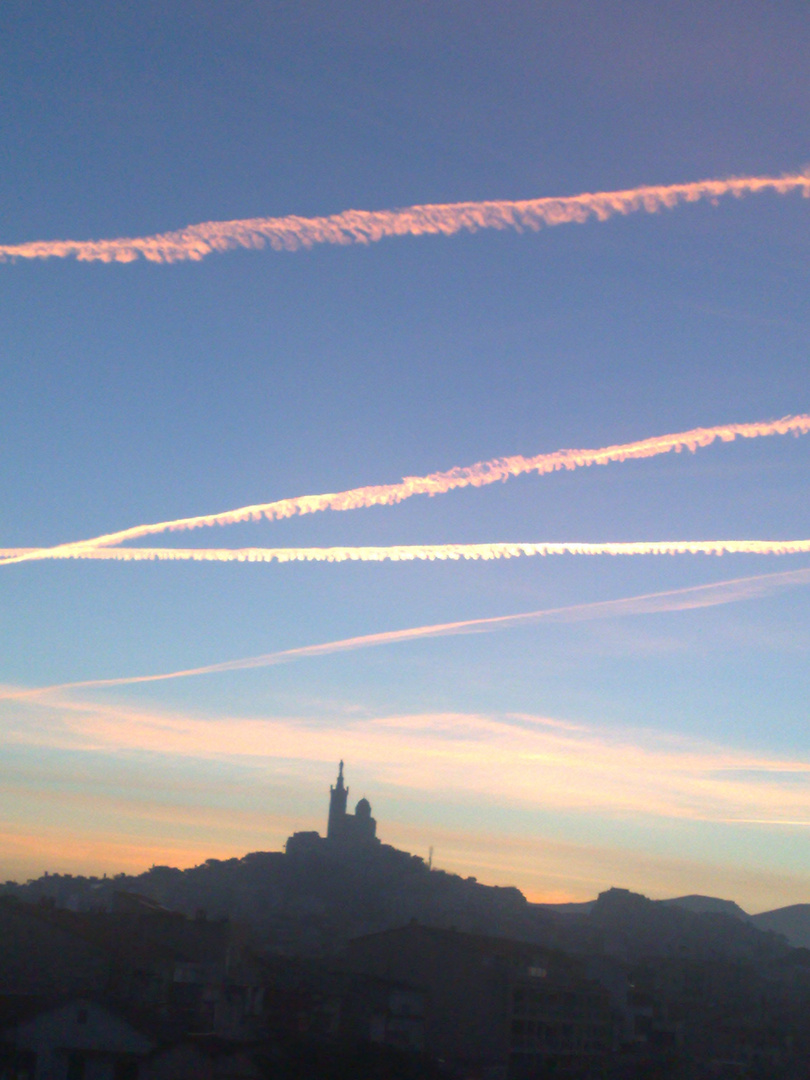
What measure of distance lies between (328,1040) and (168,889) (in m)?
145

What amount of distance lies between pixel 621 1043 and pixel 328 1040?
96.2 ft

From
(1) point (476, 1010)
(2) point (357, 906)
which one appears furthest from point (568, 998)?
(2) point (357, 906)

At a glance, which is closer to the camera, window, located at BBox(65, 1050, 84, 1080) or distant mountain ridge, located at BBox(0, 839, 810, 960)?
window, located at BBox(65, 1050, 84, 1080)

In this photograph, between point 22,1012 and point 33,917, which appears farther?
point 33,917

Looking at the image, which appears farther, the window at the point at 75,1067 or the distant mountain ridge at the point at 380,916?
the distant mountain ridge at the point at 380,916

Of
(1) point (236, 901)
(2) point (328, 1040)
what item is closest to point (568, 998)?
(2) point (328, 1040)

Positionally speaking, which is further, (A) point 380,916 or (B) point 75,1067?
(A) point 380,916

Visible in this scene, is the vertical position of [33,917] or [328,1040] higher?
[33,917]

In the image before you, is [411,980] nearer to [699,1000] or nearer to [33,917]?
[33,917]

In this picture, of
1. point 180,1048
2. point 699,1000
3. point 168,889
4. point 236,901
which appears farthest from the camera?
point 168,889

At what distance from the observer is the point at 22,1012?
45219 millimetres

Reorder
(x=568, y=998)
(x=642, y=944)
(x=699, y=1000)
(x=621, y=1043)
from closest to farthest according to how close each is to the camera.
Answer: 1. (x=568, y=998)
2. (x=621, y=1043)
3. (x=699, y=1000)
4. (x=642, y=944)

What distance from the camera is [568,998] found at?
2694 inches

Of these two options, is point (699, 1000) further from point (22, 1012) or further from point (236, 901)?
point (236, 901)
